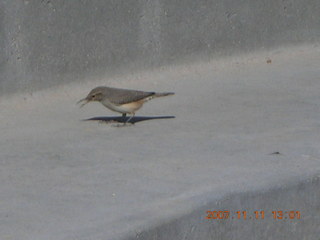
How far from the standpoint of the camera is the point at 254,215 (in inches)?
231

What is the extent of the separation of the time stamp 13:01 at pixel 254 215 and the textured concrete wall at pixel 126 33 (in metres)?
3.39

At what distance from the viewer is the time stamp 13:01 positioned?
5.61 m

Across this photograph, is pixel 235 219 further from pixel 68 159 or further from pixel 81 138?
pixel 81 138

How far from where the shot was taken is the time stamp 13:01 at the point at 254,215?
5.61 m

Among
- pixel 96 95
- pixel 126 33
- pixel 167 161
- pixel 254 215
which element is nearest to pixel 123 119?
pixel 96 95

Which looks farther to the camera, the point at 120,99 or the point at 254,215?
the point at 120,99

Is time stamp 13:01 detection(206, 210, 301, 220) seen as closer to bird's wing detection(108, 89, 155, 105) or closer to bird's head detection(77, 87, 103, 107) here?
bird's wing detection(108, 89, 155, 105)

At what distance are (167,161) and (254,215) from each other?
102 centimetres

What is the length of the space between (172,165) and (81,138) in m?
1.10

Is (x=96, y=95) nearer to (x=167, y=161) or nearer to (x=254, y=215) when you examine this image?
(x=167, y=161)

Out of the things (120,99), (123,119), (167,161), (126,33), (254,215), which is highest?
(126,33)

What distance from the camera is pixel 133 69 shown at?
9359mm

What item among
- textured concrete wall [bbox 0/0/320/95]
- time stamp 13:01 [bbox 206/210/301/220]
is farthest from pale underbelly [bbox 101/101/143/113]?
time stamp 13:01 [bbox 206/210/301/220]

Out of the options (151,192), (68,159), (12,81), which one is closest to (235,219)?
(151,192)
